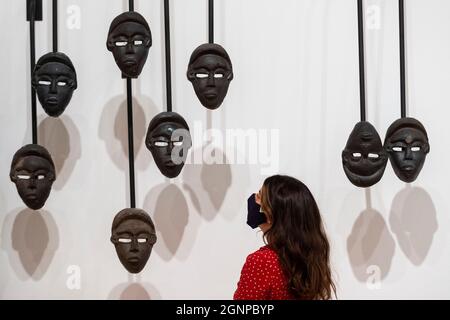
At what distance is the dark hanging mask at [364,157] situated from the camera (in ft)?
4.90

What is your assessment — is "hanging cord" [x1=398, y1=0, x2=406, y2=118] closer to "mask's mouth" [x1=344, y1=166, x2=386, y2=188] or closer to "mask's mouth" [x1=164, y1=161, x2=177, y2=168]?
"mask's mouth" [x1=344, y1=166, x2=386, y2=188]

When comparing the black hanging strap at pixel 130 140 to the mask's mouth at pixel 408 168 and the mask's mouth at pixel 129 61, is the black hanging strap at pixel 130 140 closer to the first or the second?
the mask's mouth at pixel 129 61

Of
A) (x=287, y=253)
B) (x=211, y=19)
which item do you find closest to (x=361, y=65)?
(x=211, y=19)

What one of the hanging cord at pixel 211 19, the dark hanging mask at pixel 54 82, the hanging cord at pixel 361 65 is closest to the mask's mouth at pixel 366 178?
the hanging cord at pixel 361 65

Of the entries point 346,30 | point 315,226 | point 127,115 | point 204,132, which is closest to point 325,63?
point 346,30

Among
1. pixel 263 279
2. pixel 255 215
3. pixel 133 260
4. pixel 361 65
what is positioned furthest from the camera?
pixel 361 65

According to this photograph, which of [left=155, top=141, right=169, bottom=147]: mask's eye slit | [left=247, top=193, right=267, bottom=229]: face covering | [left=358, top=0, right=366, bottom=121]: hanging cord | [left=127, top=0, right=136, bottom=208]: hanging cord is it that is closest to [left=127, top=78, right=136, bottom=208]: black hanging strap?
[left=127, top=0, right=136, bottom=208]: hanging cord

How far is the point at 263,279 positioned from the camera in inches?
46.6

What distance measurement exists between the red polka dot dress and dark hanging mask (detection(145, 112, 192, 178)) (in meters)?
0.35

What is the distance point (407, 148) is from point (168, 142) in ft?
1.44

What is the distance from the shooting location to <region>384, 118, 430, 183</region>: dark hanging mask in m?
1.50

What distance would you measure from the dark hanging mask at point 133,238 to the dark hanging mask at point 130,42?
0.27m

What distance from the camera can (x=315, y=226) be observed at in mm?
1250

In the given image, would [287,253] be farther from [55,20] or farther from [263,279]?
[55,20]
